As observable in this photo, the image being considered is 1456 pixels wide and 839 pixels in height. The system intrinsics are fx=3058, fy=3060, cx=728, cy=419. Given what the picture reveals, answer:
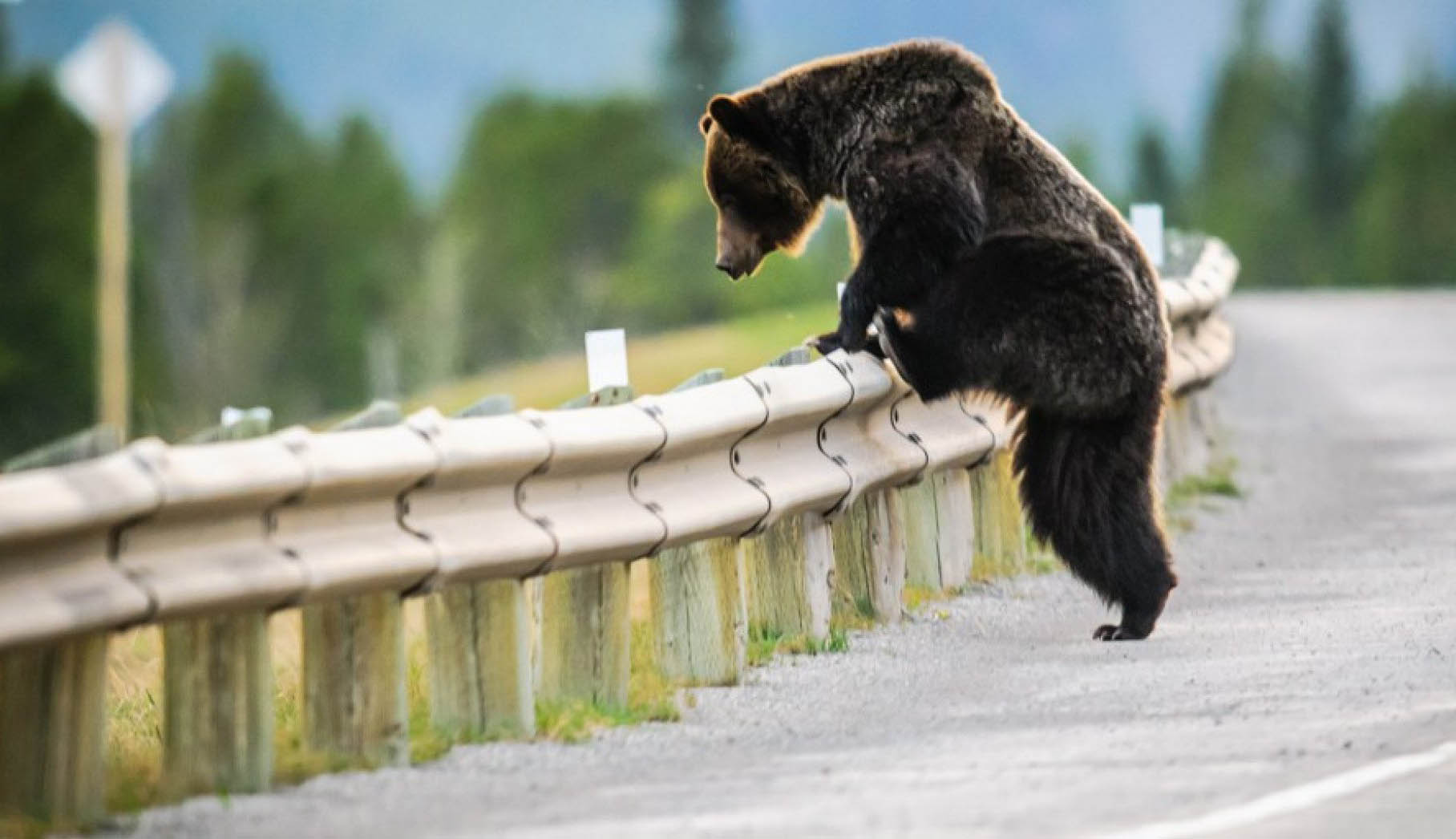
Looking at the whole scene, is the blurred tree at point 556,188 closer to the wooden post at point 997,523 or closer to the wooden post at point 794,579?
the wooden post at point 997,523

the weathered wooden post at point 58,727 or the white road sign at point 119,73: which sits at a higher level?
the white road sign at point 119,73

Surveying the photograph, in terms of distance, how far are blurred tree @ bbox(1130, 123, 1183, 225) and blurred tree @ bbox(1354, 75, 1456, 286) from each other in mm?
9647

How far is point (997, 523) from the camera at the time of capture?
12.1 meters

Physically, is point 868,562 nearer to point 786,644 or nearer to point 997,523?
point 786,644

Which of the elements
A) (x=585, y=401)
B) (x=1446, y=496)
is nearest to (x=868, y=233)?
(x=585, y=401)

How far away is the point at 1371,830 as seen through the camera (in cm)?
610

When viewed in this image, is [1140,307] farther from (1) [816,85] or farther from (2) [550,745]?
(2) [550,745]

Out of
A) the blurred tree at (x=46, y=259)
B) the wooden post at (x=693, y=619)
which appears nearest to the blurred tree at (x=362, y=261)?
the blurred tree at (x=46, y=259)

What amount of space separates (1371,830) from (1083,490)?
148 inches

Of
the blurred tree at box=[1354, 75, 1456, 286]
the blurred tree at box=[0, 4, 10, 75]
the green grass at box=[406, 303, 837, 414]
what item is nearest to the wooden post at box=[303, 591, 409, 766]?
the green grass at box=[406, 303, 837, 414]

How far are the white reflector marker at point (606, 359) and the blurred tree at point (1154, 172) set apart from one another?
131 metres

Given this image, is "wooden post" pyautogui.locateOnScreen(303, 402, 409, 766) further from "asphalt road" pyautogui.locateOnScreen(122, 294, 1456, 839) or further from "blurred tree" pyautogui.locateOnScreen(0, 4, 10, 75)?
"blurred tree" pyautogui.locateOnScreen(0, 4, 10, 75)

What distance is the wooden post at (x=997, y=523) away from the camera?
12047mm

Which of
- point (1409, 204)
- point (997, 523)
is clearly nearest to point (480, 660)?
point (997, 523)
